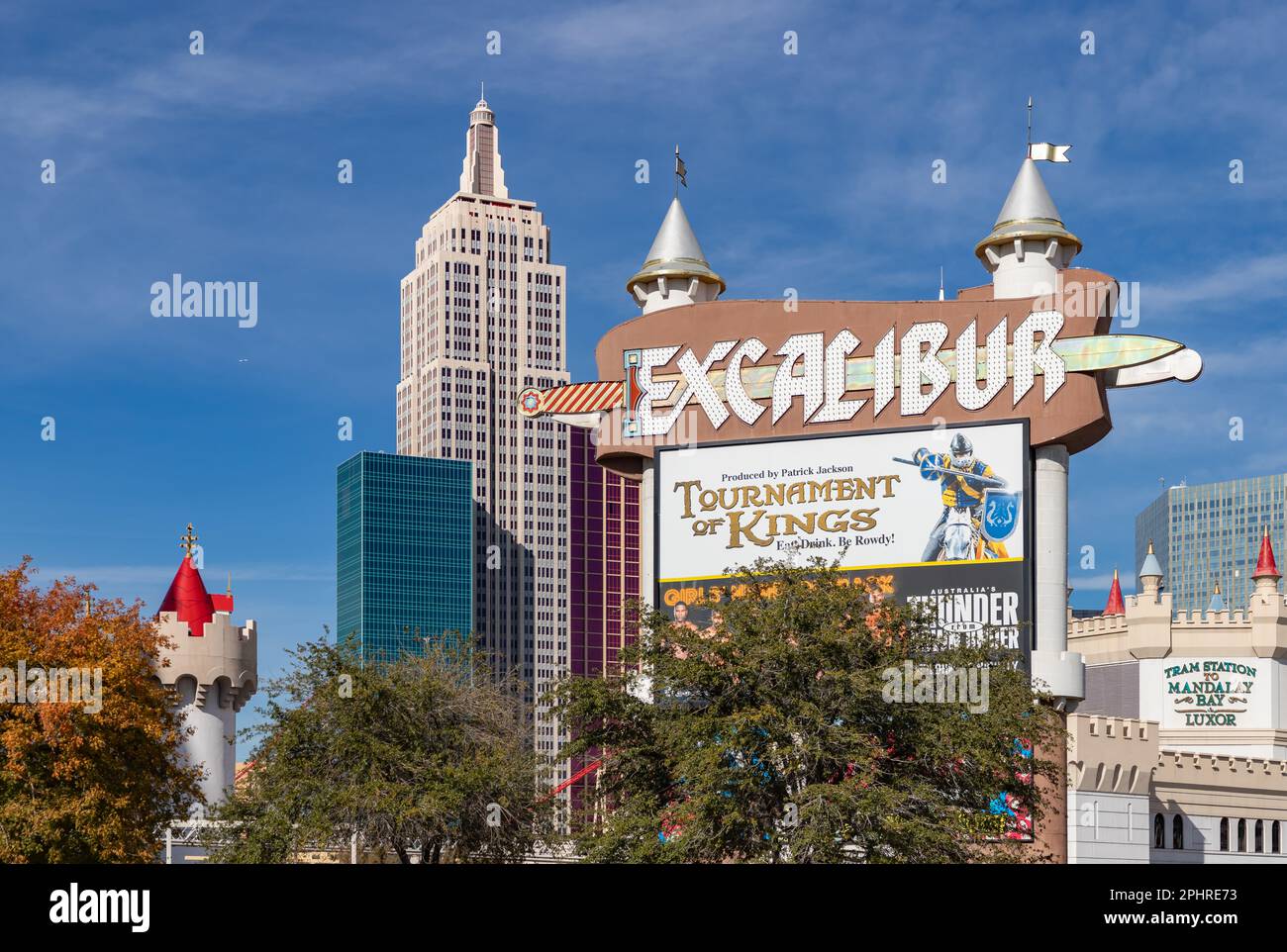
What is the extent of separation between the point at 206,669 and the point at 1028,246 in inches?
1121

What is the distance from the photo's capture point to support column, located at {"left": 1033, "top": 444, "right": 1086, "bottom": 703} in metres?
48.2

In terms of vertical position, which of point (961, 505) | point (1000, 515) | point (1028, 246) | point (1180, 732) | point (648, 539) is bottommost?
point (1180, 732)

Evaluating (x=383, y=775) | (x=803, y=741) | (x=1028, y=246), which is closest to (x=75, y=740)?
(x=383, y=775)

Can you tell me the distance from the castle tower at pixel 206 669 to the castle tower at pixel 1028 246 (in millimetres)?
26275

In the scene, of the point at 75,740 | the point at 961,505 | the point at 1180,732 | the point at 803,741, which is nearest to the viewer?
the point at 803,741

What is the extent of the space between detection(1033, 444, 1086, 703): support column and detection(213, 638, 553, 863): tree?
47.4 ft

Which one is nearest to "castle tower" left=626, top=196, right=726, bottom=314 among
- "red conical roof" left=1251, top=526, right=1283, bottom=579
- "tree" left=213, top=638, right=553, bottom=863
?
"tree" left=213, top=638, right=553, bottom=863

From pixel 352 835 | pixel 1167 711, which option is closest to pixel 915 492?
pixel 352 835

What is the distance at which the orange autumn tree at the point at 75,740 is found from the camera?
38.4 metres

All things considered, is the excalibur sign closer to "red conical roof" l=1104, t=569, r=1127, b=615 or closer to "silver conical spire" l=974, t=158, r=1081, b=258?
"silver conical spire" l=974, t=158, r=1081, b=258

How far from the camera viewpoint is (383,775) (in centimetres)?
4181

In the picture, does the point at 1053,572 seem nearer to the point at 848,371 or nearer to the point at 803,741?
the point at 848,371

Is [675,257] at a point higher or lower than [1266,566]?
higher
